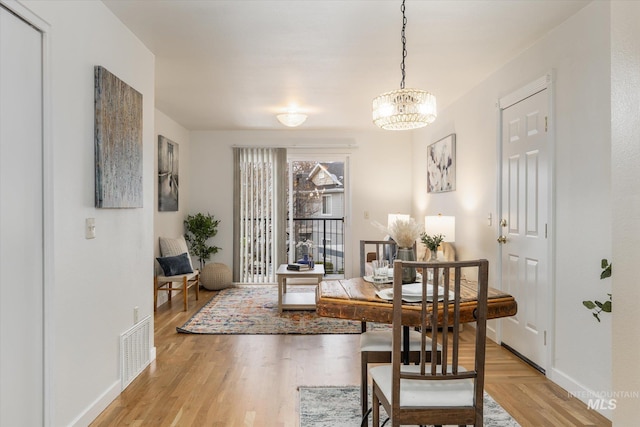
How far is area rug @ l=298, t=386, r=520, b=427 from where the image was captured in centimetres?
231

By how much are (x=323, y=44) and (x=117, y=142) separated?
166cm

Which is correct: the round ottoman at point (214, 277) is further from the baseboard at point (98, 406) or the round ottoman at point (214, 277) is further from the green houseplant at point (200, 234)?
the baseboard at point (98, 406)

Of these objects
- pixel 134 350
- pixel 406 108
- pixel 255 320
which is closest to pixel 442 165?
pixel 406 108

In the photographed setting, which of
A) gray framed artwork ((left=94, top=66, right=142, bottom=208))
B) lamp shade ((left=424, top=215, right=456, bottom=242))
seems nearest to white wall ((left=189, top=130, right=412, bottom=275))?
lamp shade ((left=424, top=215, right=456, bottom=242))

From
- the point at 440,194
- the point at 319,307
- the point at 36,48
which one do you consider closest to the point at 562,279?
the point at 319,307

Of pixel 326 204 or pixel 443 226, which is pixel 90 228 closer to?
pixel 443 226

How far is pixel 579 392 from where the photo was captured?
2.61 m

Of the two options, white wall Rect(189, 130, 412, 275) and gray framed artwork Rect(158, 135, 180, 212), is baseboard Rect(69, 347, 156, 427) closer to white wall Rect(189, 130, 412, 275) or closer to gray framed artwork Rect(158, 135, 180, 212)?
gray framed artwork Rect(158, 135, 180, 212)

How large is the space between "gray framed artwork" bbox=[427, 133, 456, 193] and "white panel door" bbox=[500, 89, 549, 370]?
3.84ft

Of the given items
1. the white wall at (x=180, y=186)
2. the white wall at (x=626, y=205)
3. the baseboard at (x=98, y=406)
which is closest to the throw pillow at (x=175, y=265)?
the white wall at (x=180, y=186)

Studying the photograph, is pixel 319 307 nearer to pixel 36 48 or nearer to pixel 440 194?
pixel 36 48

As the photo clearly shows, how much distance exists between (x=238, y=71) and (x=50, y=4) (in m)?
1.88

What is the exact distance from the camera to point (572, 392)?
2.67 m

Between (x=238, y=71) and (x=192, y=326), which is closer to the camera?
(x=238, y=71)
